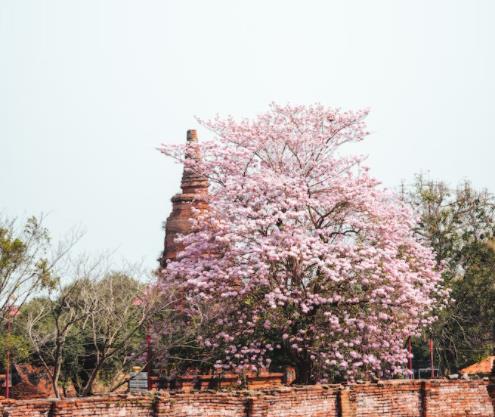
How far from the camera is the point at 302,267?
77.1 ft

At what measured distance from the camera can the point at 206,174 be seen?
25984 mm

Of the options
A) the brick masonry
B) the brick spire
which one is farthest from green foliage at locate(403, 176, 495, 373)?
the brick masonry

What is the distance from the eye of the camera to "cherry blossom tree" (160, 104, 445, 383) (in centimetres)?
2300

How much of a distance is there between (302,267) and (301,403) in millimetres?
7785

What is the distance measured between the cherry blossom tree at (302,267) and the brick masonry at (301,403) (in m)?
4.26

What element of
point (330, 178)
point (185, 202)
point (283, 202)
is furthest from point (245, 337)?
point (185, 202)

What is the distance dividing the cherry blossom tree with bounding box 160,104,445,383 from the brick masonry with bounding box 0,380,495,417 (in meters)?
4.26

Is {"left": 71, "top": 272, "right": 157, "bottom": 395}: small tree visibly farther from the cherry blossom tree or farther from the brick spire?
the brick spire

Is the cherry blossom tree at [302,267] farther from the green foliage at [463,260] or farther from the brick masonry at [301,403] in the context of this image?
the green foliage at [463,260]

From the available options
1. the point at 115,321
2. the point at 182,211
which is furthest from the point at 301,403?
the point at 182,211

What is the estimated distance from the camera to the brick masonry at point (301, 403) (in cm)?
1356

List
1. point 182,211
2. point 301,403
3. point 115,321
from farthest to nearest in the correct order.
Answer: point 182,211 → point 115,321 → point 301,403

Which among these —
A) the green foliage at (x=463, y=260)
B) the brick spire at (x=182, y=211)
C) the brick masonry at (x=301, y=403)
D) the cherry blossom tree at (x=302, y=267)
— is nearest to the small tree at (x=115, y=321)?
the cherry blossom tree at (x=302, y=267)

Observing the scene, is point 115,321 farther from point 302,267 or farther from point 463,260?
point 463,260
